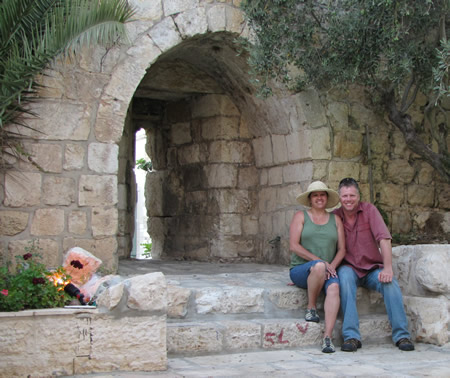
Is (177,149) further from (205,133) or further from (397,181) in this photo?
(397,181)

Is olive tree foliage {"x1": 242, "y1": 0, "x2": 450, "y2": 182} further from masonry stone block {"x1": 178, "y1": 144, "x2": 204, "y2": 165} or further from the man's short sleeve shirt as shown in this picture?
masonry stone block {"x1": 178, "y1": 144, "x2": 204, "y2": 165}

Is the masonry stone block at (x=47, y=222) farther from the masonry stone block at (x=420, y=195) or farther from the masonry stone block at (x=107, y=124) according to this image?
the masonry stone block at (x=420, y=195)

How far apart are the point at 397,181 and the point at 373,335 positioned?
2763 mm

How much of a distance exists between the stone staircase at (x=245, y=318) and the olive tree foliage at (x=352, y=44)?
6.78 ft

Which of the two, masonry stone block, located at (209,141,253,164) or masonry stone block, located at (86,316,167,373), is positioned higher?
masonry stone block, located at (209,141,253,164)

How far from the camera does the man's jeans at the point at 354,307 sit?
4652mm

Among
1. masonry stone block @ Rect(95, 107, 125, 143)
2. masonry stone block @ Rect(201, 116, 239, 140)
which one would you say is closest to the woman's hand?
masonry stone block @ Rect(95, 107, 125, 143)

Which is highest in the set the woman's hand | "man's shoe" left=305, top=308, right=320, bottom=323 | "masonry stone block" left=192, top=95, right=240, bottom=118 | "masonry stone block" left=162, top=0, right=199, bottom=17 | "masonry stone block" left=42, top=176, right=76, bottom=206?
"masonry stone block" left=162, top=0, right=199, bottom=17

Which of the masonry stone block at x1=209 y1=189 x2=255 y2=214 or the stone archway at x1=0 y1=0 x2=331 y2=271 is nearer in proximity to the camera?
the stone archway at x1=0 y1=0 x2=331 y2=271

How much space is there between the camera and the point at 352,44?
19.1ft

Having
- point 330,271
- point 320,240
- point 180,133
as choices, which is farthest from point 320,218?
point 180,133

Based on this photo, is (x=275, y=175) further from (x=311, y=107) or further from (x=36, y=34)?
(x=36, y=34)

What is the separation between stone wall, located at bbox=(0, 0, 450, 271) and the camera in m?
5.48

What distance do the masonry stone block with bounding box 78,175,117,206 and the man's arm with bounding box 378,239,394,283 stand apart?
93.4 inches
